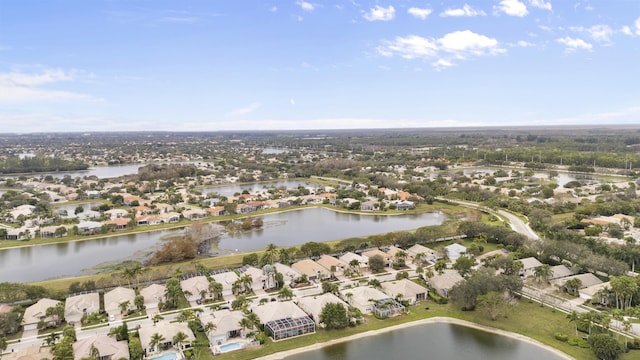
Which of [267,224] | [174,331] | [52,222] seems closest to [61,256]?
[52,222]

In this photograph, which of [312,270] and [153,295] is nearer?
[153,295]

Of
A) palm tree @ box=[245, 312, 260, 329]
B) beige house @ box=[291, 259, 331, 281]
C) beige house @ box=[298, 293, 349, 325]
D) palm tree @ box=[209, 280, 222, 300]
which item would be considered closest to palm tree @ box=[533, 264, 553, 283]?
beige house @ box=[298, 293, 349, 325]

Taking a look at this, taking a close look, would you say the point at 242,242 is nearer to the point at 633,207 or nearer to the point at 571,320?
the point at 571,320

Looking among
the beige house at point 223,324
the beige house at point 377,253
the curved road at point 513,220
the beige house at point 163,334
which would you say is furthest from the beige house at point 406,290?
the curved road at point 513,220

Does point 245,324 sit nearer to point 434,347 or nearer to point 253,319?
point 253,319

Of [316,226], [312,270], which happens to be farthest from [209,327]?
[316,226]

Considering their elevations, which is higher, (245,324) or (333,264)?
(245,324)

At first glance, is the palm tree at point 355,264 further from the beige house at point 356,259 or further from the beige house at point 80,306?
the beige house at point 80,306
